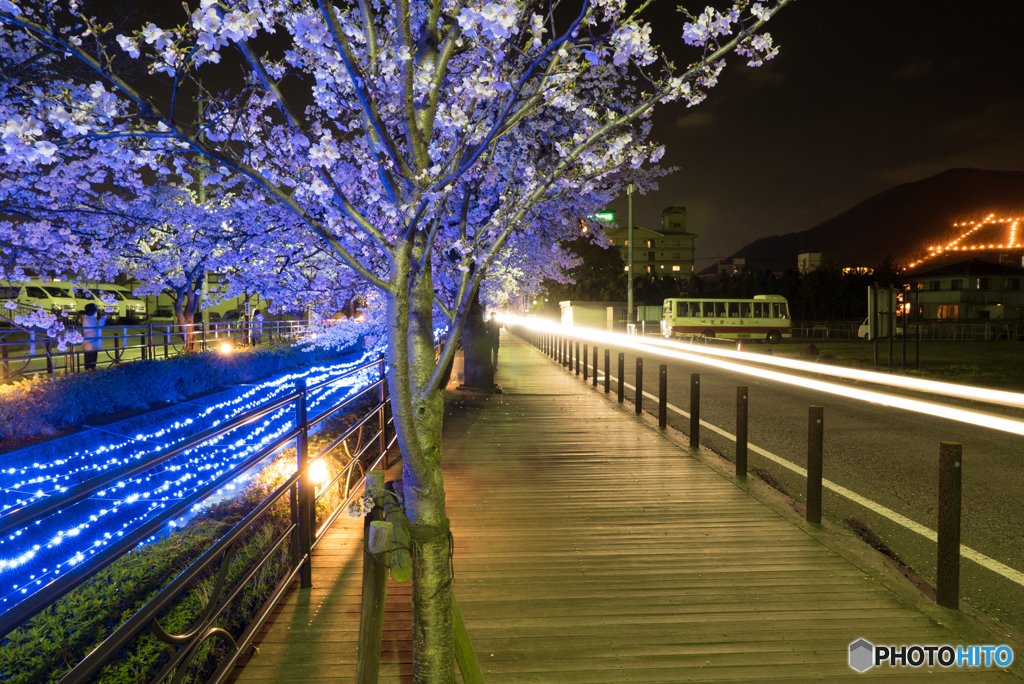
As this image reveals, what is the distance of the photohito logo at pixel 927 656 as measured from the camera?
3.01 m

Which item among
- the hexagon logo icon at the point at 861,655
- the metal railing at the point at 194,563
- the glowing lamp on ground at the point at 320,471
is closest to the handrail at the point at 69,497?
the metal railing at the point at 194,563

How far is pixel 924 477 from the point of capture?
6.48 meters

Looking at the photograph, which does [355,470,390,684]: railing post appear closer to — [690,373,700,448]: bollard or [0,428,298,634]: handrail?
[0,428,298,634]: handrail

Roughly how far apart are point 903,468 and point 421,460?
6.70m

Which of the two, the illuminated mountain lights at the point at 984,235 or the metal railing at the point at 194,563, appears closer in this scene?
the metal railing at the point at 194,563

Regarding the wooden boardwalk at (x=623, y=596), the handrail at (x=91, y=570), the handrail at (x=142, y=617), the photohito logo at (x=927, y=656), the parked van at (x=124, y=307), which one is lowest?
the photohito logo at (x=927, y=656)

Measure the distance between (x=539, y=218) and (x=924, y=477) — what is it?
8.32m

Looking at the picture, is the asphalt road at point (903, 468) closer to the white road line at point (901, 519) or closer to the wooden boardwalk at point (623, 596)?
the white road line at point (901, 519)

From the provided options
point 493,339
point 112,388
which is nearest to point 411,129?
point 112,388

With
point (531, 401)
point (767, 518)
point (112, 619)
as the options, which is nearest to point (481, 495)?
point (767, 518)

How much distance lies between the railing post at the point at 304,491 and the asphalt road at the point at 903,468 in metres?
4.28

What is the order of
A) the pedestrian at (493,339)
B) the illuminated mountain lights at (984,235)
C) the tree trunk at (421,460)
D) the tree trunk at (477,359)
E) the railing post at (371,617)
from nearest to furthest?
the railing post at (371,617), the tree trunk at (421,460), the tree trunk at (477,359), the pedestrian at (493,339), the illuminated mountain lights at (984,235)

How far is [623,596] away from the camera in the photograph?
3691 millimetres

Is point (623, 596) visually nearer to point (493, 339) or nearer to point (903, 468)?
point (903, 468)
